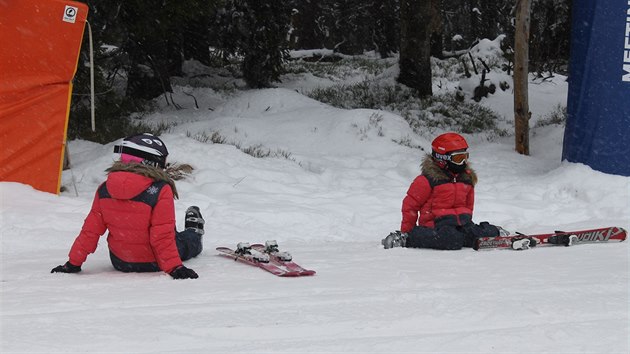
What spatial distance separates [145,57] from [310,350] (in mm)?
13878

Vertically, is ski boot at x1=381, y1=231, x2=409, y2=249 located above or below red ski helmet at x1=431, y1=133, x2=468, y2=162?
below

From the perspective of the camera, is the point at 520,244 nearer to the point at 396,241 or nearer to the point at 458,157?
the point at 458,157

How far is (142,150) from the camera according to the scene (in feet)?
19.7

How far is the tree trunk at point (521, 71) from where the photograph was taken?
13195 millimetres

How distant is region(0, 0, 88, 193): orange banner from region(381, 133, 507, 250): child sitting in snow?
4.30 meters

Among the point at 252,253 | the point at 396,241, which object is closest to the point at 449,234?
the point at 396,241

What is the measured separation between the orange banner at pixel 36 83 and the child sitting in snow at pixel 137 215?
3.51 m

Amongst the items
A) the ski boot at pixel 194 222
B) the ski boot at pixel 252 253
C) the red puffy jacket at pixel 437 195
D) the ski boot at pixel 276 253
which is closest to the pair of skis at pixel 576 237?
the red puffy jacket at pixel 437 195

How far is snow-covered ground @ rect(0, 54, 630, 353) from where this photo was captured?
14.0ft

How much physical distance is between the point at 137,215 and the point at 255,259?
47.6 inches

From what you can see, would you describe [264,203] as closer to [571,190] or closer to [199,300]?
[571,190]

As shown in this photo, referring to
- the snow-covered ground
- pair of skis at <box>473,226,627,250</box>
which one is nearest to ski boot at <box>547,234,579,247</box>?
pair of skis at <box>473,226,627,250</box>

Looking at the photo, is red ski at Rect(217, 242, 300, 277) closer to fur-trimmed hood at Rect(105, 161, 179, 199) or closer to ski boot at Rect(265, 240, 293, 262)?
ski boot at Rect(265, 240, 293, 262)

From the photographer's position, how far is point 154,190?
19.6ft
